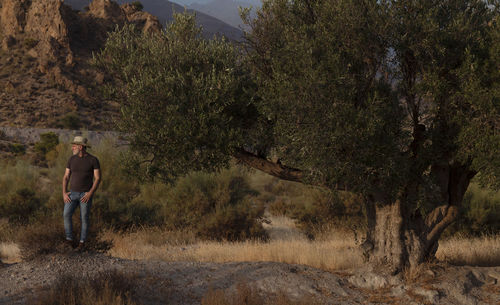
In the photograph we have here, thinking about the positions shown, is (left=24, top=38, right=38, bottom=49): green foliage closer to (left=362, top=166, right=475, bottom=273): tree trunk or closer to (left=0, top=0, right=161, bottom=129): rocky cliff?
(left=0, top=0, right=161, bottom=129): rocky cliff

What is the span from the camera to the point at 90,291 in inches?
289

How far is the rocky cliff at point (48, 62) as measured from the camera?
6009 cm

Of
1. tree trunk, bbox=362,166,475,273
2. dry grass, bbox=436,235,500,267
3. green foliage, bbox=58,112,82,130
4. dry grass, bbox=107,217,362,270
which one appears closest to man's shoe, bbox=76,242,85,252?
dry grass, bbox=107,217,362,270

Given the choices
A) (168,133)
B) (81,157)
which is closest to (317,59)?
(168,133)

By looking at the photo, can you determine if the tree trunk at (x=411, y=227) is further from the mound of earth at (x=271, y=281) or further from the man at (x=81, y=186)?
the man at (x=81, y=186)

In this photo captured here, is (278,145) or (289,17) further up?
(289,17)

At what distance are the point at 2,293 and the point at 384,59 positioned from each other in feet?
27.9

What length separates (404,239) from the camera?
10117 mm

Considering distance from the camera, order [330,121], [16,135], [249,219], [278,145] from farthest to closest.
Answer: [16,135] < [249,219] < [278,145] < [330,121]

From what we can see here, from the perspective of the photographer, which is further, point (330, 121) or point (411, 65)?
point (411, 65)

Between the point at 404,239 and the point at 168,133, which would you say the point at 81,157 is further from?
the point at 404,239

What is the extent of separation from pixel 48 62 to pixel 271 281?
228ft

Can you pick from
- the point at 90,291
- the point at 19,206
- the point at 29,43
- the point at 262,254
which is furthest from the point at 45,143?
the point at 90,291

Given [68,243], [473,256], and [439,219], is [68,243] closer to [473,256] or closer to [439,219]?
[439,219]
